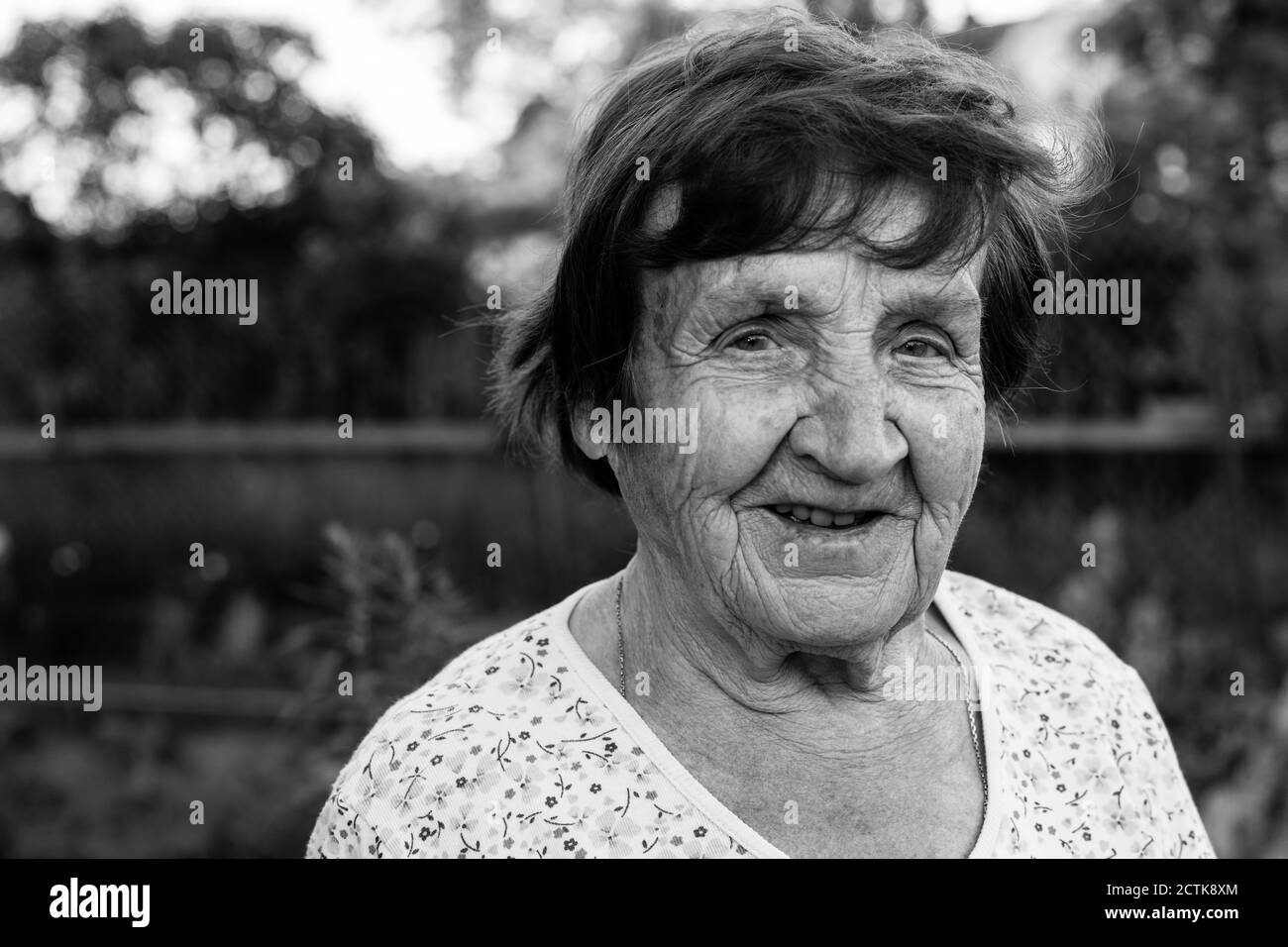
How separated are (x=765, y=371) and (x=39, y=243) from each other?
5.89 meters

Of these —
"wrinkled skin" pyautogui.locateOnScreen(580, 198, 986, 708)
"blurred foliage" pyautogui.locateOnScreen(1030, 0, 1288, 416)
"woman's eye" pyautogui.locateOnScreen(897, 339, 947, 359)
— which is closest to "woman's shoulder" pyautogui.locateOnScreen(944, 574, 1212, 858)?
"wrinkled skin" pyautogui.locateOnScreen(580, 198, 986, 708)

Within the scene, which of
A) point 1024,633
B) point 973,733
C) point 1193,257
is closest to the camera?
point 973,733

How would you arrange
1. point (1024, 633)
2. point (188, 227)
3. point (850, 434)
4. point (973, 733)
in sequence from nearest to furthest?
point (850, 434)
point (973, 733)
point (1024, 633)
point (188, 227)

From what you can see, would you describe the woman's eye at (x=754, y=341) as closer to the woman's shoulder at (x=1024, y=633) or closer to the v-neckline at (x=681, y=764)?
the v-neckline at (x=681, y=764)

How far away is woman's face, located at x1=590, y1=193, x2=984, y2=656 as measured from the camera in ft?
5.67

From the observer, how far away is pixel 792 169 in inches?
67.4

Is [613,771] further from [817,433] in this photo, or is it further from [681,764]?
[817,433]

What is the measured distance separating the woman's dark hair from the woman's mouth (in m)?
0.33

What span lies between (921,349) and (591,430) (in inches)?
21.7

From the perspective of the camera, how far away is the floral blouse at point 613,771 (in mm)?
1772

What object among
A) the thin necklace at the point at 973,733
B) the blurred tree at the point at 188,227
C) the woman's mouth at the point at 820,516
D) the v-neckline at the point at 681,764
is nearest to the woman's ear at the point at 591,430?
the v-neckline at the point at 681,764

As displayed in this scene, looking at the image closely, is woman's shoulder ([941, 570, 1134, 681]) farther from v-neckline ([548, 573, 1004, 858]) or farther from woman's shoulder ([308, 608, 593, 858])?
woman's shoulder ([308, 608, 593, 858])

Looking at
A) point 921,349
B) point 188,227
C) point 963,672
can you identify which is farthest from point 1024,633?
point 188,227
